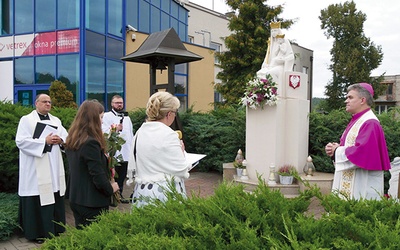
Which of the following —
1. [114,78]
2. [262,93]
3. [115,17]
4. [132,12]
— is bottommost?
[262,93]

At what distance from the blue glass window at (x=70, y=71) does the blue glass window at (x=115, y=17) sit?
270 cm

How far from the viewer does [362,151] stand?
3.67 m

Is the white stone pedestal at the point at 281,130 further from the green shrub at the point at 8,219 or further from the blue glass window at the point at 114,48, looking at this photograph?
the blue glass window at the point at 114,48

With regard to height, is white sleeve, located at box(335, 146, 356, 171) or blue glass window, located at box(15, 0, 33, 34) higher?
blue glass window, located at box(15, 0, 33, 34)

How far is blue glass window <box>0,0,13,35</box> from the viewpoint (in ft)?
63.5

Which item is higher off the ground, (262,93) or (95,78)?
(95,78)

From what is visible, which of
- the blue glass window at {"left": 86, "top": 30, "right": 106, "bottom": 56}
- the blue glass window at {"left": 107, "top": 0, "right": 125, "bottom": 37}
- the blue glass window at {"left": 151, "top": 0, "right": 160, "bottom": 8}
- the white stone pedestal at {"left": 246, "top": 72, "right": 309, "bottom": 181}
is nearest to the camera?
the white stone pedestal at {"left": 246, "top": 72, "right": 309, "bottom": 181}

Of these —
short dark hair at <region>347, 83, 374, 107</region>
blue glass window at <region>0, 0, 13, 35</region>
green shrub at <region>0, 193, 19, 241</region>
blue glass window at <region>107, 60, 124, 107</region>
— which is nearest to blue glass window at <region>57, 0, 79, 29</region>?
blue glass window at <region>107, 60, 124, 107</region>

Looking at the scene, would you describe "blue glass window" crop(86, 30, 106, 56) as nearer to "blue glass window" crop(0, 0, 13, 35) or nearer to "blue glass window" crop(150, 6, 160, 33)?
"blue glass window" crop(0, 0, 13, 35)

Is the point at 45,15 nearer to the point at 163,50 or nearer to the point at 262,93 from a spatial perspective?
the point at 163,50

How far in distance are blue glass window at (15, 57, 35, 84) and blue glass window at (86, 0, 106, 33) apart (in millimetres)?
3684

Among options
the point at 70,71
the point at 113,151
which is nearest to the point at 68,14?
the point at 70,71

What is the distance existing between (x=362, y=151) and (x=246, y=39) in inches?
656

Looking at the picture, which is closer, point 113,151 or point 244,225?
point 244,225
